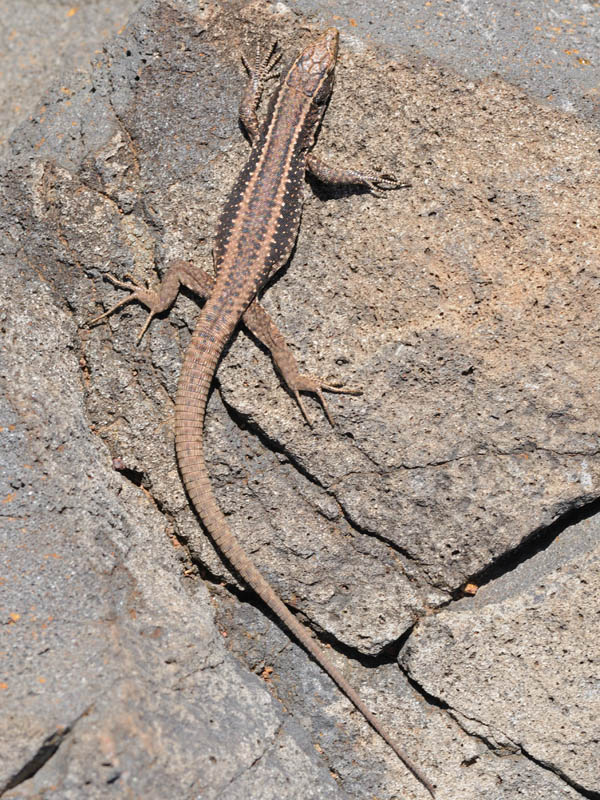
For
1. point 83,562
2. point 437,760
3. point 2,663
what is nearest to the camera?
point 2,663

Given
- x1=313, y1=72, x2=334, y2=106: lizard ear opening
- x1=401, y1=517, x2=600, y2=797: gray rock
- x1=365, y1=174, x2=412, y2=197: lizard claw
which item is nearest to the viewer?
x1=401, y1=517, x2=600, y2=797: gray rock

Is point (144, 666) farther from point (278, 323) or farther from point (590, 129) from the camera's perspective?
point (590, 129)

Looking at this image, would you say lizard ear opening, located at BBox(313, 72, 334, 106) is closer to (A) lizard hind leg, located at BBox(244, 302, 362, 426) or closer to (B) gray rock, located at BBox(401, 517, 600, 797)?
(A) lizard hind leg, located at BBox(244, 302, 362, 426)

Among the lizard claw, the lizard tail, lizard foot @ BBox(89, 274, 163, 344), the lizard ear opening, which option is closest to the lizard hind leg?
the lizard tail

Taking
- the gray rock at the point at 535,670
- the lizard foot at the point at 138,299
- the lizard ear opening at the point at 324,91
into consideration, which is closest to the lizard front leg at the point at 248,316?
the lizard foot at the point at 138,299

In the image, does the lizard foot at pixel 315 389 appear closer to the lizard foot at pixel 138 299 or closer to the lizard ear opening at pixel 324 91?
the lizard foot at pixel 138 299

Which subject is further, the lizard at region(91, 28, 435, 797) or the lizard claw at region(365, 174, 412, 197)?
the lizard claw at region(365, 174, 412, 197)

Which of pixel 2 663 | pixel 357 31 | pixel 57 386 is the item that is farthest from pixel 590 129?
pixel 2 663

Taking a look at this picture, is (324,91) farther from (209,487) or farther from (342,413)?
(209,487)
